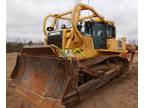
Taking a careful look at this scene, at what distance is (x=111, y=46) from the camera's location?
241 inches

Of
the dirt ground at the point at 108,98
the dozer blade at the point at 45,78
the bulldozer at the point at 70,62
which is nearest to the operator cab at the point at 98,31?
the bulldozer at the point at 70,62

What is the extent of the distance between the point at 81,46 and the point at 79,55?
0.31m

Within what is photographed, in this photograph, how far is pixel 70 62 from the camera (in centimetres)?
352

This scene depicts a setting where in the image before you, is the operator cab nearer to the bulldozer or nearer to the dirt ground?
the bulldozer

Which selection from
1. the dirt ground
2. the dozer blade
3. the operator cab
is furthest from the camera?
the operator cab

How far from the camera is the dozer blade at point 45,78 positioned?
342 cm

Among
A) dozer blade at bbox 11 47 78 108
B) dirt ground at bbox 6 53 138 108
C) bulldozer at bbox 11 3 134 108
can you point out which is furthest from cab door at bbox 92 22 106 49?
dozer blade at bbox 11 47 78 108

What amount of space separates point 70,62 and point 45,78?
2.02 feet

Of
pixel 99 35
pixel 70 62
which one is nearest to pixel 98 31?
pixel 99 35

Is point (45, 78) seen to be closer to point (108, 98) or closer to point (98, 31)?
point (108, 98)

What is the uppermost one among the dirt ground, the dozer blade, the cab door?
the cab door

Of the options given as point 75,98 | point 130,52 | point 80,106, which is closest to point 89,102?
point 80,106

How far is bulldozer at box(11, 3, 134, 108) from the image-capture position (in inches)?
139

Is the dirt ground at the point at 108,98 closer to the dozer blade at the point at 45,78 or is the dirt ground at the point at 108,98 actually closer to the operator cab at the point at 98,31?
the dozer blade at the point at 45,78
